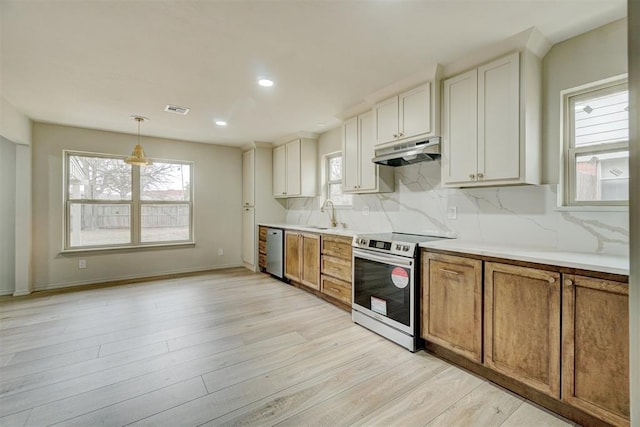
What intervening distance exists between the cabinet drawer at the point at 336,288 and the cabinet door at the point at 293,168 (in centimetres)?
178

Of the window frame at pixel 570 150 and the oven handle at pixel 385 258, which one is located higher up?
the window frame at pixel 570 150

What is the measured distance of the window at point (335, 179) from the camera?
183 inches

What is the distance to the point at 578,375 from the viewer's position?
1658 mm

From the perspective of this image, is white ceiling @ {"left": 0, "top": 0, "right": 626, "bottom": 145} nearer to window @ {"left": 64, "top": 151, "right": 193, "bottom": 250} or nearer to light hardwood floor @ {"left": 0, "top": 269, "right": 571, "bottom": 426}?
window @ {"left": 64, "top": 151, "right": 193, "bottom": 250}

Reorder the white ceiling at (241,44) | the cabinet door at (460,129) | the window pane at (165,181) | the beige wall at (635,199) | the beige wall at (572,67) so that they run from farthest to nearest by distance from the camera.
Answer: the window pane at (165,181)
the cabinet door at (460,129)
the beige wall at (572,67)
the white ceiling at (241,44)
the beige wall at (635,199)

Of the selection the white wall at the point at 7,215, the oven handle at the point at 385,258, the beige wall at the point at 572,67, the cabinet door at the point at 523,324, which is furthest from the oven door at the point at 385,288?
the white wall at the point at 7,215

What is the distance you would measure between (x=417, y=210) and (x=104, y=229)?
478 cm

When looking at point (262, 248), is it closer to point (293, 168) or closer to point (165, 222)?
point (293, 168)

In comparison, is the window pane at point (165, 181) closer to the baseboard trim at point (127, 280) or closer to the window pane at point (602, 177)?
the baseboard trim at point (127, 280)

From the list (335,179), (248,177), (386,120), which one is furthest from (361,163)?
(248,177)

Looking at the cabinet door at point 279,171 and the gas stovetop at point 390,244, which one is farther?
the cabinet door at point 279,171

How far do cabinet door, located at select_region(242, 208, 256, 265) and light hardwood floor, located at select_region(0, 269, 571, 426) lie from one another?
7.00 feet

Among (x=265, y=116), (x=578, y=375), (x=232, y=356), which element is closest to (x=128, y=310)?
(x=232, y=356)

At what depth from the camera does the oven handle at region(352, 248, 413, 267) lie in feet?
8.36
